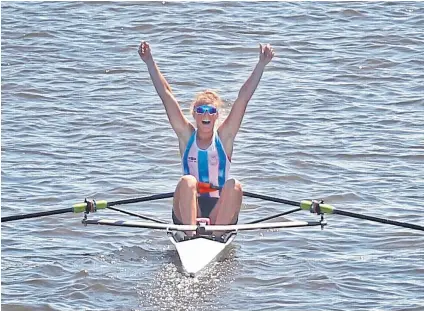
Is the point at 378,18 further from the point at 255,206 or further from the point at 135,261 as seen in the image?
the point at 135,261

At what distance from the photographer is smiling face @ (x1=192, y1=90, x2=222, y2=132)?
8.76 metres

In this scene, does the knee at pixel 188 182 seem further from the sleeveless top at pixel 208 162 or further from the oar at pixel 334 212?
the oar at pixel 334 212

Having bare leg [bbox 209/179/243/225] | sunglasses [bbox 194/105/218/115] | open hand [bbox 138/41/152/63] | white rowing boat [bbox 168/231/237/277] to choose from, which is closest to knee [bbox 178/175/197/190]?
bare leg [bbox 209/179/243/225]

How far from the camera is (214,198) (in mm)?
8898

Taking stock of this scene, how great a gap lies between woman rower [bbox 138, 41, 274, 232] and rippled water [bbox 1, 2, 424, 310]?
0.43 m

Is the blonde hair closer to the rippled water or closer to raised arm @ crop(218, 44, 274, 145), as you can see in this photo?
raised arm @ crop(218, 44, 274, 145)

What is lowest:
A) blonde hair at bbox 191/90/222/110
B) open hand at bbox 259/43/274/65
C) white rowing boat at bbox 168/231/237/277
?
white rowing boat at bbox 168/231/237/277

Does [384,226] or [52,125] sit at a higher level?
[52,125]

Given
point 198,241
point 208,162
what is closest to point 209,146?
point 208,162

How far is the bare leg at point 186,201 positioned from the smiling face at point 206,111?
17.1 inches

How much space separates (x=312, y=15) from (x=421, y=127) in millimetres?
5232

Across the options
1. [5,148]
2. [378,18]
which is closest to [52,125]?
[5,148]

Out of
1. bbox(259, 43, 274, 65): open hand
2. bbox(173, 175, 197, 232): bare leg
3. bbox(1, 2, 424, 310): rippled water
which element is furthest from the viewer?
bbox(259, 43, 274, 65): open hand

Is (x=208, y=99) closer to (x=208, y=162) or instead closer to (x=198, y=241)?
A: (x=208, y=162)
